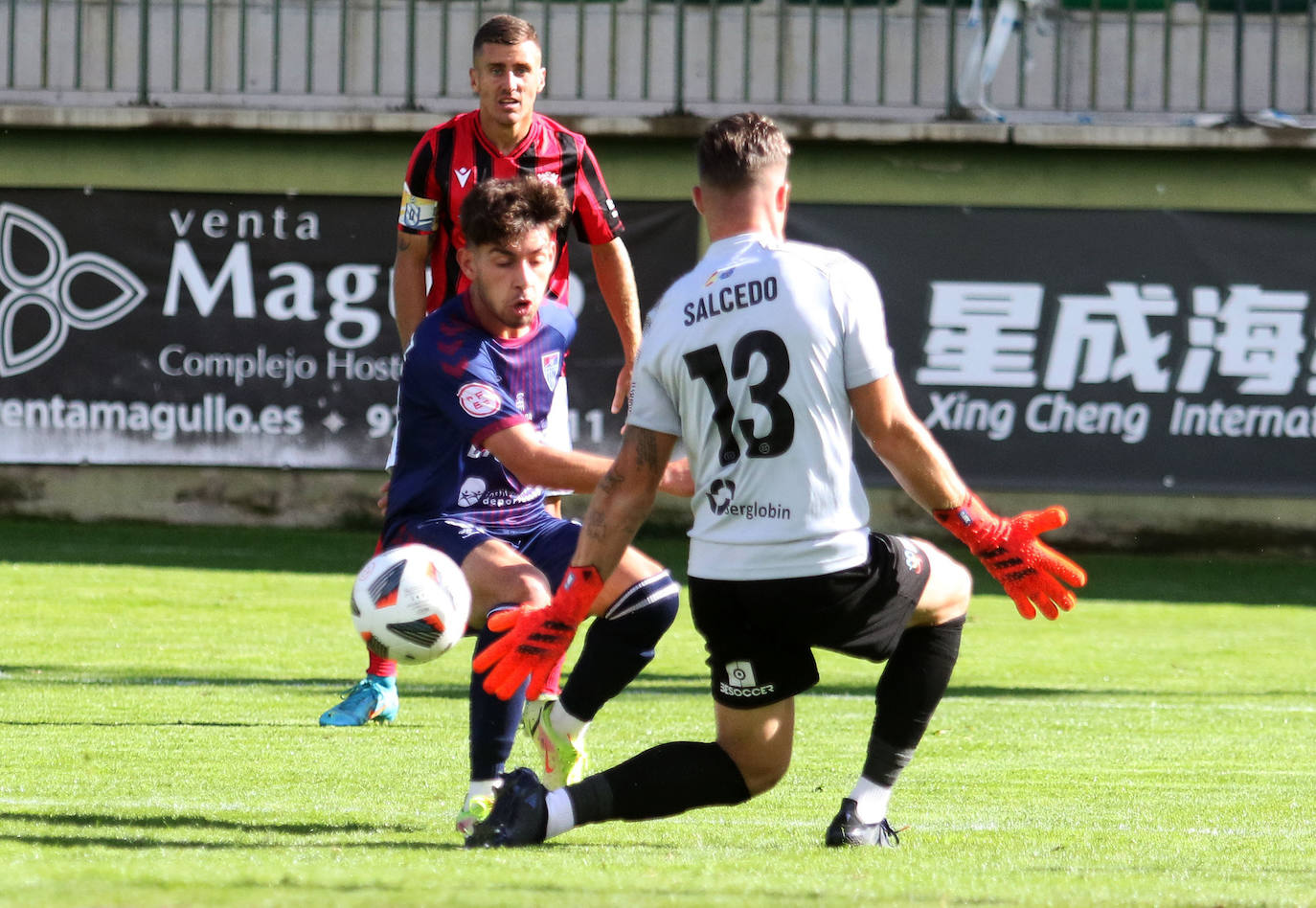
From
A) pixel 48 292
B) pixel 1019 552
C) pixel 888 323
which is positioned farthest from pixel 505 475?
pixel 48 292

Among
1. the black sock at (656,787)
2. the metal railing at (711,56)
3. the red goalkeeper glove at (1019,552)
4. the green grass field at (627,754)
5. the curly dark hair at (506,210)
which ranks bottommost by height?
the green grass field at (627,754)

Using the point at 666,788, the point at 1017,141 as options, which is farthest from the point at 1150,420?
the point at 666,788

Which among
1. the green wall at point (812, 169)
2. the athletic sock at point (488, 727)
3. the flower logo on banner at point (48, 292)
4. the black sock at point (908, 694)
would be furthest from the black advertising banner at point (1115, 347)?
the athletic sock at point (488, 727)

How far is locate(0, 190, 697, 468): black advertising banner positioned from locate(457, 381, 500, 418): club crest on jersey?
8954 mm

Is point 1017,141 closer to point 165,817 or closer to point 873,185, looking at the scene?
point 873,185

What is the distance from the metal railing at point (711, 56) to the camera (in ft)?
48.0

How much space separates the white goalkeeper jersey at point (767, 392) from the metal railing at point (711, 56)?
10492 millimetres

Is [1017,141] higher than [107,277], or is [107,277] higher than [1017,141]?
[1017,141]

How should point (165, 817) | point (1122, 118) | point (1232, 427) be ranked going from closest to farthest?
point (165, 817) < point (1232, 427) < point (1122, 118)

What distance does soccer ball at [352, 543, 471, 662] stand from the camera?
4.46 meters

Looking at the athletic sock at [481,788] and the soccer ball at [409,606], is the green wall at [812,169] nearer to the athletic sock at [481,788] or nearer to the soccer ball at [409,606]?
the soccer ball at [409,606]

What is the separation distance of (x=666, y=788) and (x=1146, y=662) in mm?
5413

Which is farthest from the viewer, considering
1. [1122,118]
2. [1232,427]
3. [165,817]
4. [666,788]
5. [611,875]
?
[1122,118]

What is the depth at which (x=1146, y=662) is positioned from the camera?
9.09 m
